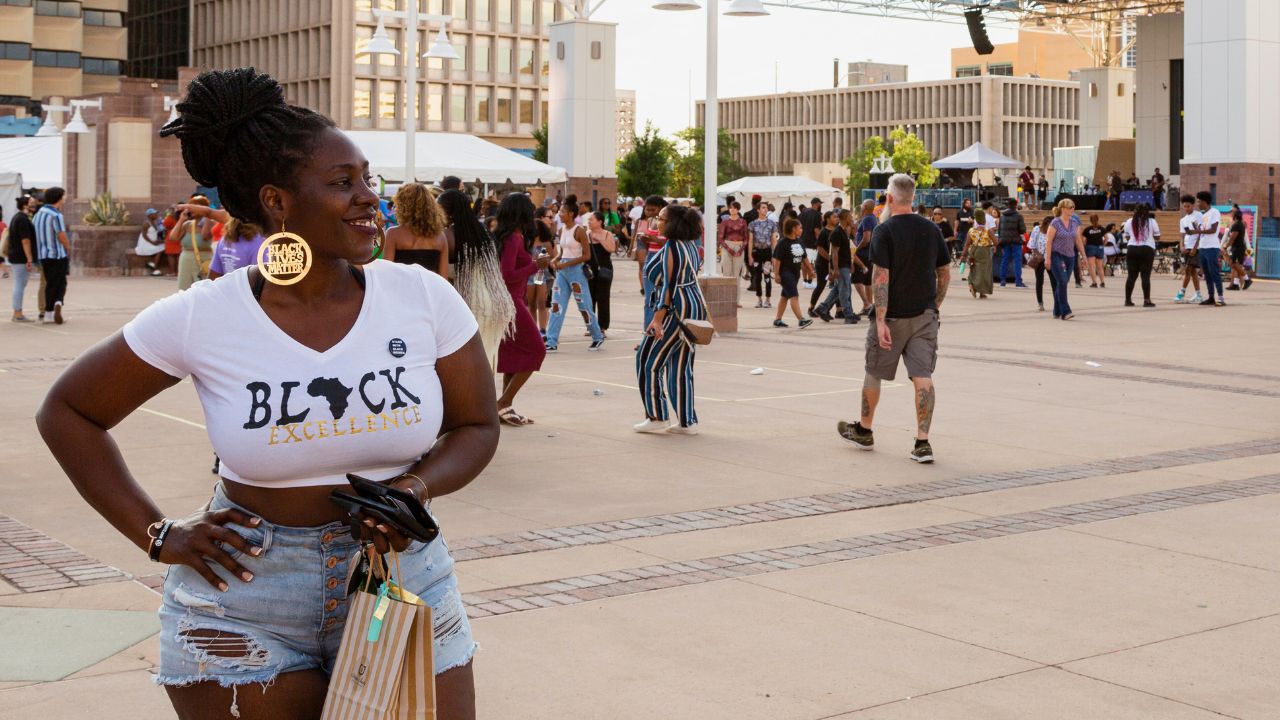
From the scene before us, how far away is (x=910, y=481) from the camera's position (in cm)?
928

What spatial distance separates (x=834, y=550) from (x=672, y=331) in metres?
3.99

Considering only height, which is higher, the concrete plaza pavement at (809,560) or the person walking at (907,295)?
the person walking at (907,295)

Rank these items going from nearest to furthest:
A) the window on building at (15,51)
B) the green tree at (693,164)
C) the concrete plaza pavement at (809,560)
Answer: the concrete plaza pavement at (809,560) → the window on building at (15,51) → the green tree at (693,164)

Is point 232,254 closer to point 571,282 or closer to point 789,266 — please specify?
point 571,282

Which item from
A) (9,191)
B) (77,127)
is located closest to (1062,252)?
(77,127)

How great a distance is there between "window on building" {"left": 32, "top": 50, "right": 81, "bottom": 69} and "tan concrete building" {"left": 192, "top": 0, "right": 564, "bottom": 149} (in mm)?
8100

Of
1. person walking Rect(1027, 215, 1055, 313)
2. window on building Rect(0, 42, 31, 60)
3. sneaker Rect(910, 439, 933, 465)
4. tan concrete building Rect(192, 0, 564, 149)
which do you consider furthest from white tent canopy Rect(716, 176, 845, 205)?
window on building Rect(0, 42, 31, 60)

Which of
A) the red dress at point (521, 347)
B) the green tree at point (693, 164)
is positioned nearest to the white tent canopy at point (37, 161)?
the red dress at point (521, 347)

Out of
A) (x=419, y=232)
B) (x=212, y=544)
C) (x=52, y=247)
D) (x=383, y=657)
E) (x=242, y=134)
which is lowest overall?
(x=383, y=657)

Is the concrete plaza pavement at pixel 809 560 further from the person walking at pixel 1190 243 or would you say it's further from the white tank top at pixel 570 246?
the person walking at pixel 1190 243

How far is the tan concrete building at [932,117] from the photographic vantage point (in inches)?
5610

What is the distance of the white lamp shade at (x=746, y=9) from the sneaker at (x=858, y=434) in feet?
35.1

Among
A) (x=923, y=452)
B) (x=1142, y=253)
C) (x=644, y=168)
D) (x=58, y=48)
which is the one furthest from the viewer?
(x=58, y=48)

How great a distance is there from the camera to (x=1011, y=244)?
3203cm
